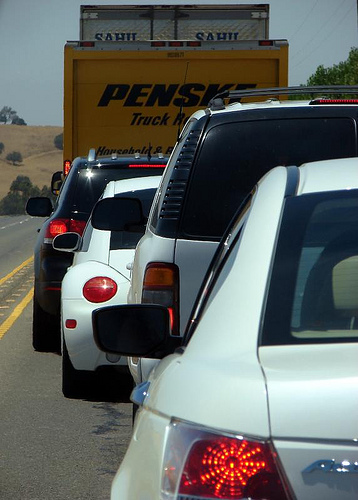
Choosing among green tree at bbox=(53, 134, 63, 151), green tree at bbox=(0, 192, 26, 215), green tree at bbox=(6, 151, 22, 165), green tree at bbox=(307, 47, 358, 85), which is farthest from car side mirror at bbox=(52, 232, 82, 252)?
green tree at bbox=(53, 134, 63, 151)

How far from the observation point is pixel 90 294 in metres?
7.69

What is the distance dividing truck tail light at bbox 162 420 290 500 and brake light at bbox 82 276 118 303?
551 centimetres

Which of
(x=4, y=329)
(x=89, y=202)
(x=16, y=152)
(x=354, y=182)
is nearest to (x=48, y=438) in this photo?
(x=89, y=202)

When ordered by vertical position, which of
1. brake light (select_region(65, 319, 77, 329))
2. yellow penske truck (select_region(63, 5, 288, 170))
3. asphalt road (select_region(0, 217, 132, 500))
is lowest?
asphalt road (select_region(0, 217, 132, 500))

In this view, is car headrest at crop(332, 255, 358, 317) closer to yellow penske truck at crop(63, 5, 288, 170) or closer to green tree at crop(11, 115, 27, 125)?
yellow penske truck at crop(63, 5, 288, 170)

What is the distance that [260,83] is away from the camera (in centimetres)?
1670

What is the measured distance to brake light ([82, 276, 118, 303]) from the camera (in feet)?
25.2

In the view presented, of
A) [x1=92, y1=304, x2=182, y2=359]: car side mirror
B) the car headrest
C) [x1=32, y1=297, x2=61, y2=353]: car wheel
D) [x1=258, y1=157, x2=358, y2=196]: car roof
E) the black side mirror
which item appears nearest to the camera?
the car headrest

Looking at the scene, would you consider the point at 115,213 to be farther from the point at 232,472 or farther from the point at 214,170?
the point at 232,472

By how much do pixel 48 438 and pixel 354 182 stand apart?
14.3 feet

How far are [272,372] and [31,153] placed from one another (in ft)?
513

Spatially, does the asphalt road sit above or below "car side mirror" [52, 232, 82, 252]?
below

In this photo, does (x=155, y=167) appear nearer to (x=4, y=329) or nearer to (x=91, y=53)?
(x=4, y=329)

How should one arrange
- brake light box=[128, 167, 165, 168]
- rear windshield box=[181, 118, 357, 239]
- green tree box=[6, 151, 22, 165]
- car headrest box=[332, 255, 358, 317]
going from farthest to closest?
1. green tree box=[6, 151, 22, 165]
2. brake light box=[128, 167, 165, 168]
3. rear windshield box=[181, 118, 357, 239]
4. car headrest box=[332, 255, 358, 317]
